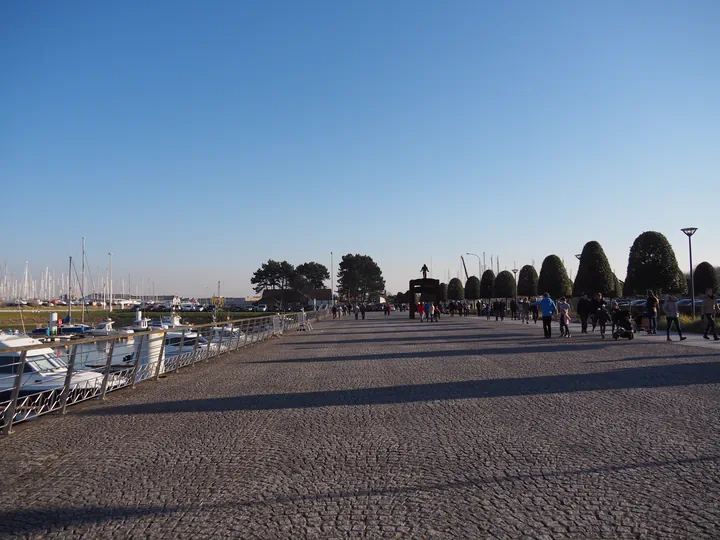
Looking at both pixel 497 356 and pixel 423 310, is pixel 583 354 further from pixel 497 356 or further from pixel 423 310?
pixel 423 310

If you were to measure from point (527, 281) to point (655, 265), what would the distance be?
26.9 metres

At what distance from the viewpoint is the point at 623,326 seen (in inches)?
842

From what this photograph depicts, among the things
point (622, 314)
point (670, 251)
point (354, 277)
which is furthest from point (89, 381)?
point (354, 277)

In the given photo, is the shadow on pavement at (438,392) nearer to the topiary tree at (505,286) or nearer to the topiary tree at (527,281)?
the topiary tree at (527,281)

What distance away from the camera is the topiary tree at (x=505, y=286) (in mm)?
68900

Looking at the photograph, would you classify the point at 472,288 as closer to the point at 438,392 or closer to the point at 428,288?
the point at 428,288

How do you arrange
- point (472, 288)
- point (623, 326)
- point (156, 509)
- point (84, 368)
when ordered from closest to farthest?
point (156, 509) < point (84, 368) < point (623, 326) < point (472, 288)

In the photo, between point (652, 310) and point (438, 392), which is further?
point (652, 310)

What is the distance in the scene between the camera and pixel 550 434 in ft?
22.9

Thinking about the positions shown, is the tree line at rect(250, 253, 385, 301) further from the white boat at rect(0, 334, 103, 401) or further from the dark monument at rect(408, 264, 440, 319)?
the white boat at rect(0, 334, 103, 401)

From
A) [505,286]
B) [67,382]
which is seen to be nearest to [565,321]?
[67,382]

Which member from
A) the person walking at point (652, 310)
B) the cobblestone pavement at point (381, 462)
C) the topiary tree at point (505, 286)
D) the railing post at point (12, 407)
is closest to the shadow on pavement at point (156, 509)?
the cobblestone pavement at point (381, 462)

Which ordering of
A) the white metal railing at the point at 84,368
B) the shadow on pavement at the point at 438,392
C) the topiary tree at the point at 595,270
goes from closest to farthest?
the white metal railing at the point at 84,368 → the shadow on pavement at the point at 438,392 → the topiary tree at the point at 595,270

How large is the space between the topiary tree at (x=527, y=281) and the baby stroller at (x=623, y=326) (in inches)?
1527
